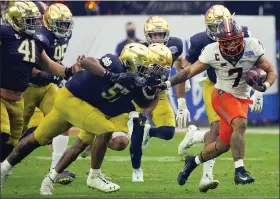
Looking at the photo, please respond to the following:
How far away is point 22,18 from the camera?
27.1 ft

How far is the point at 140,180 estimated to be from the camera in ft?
32.3

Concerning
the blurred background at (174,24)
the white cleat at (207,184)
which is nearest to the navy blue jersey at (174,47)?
the white cleat at (207,184)

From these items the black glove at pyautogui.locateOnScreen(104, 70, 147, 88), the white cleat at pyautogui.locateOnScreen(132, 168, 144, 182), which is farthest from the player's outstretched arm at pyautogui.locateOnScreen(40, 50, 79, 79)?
the white cleat at pyautogui.locateOnScreen(132, 168, 144, 182)

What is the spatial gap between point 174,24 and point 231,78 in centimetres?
724

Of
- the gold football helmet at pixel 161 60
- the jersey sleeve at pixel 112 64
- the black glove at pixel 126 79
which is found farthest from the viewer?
the gold football helmet at pixel 161 60

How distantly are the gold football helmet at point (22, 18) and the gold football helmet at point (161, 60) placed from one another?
3.32 feet

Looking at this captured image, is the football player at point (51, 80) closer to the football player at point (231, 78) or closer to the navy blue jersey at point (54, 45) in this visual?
the navy blue jersey at point (54, 45)

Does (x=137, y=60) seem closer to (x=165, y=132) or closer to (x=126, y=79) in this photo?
(x=126, y=79)

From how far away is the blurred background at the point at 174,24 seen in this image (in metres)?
15.8

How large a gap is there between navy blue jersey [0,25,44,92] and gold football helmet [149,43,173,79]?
969mm

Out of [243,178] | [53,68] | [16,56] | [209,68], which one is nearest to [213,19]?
[209,68]

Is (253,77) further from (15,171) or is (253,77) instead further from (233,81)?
(15,171)

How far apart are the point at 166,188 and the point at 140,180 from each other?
61 centimetres

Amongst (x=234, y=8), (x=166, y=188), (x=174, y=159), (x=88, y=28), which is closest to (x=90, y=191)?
(x=166, y=188)
